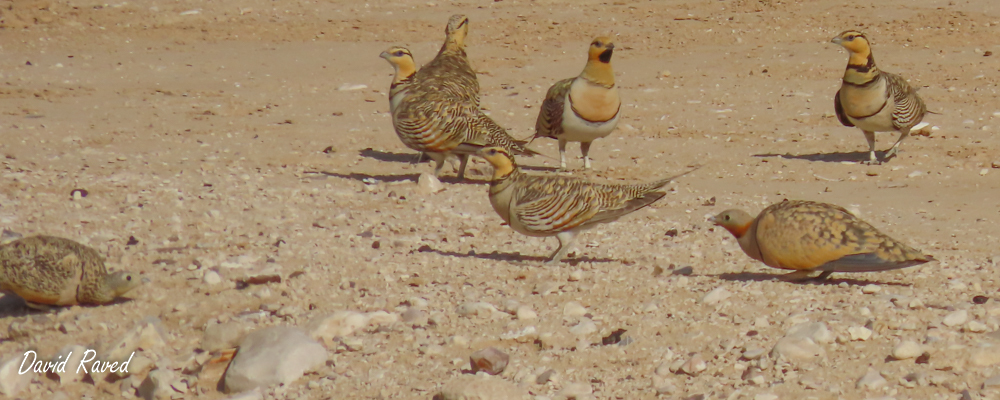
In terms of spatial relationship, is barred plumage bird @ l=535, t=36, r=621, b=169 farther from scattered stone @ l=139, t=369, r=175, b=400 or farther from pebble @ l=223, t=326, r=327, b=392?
scattered stone @ l=139, t=369, r=175, b=400

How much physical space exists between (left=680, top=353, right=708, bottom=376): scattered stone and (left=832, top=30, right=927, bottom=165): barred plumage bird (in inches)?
229

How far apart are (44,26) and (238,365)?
539 inches

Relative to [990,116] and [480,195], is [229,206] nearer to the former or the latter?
[480,195]

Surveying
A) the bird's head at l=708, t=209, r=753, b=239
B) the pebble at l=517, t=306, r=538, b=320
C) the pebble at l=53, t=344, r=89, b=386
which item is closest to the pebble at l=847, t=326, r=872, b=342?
the bird's head at l=708, t=209, r=753, b=239

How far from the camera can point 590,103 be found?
928 centimetres

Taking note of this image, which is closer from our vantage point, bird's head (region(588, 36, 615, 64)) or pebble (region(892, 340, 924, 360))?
pebble (region(892, 340, 924, 360))

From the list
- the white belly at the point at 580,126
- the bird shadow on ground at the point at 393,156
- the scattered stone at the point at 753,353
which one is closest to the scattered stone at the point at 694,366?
the scattered stone at the point at 753,353

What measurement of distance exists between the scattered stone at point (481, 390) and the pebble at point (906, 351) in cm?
143

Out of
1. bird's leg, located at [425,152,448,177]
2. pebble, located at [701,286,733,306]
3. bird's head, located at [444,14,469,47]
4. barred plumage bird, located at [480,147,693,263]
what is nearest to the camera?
pebble, located at [701,286,733,306]

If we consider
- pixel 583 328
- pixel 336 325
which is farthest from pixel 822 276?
pixel 336 325

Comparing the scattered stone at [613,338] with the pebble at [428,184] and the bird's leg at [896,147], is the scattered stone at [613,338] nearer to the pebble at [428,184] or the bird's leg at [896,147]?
the pebble at [428,184]

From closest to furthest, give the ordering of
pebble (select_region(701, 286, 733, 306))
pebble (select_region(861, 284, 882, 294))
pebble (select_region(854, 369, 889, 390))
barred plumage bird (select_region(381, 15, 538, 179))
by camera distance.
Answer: pebble (select_region(854, 369, 889, 390)) < pebble (select_region(701, 286, 733, 306)) < pebble (select_region(861, 284, 882, 294)) < barred plumage bird (select_region(381, 15, 538, 179))

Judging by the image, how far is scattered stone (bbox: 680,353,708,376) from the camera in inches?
176

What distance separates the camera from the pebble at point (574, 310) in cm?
524
